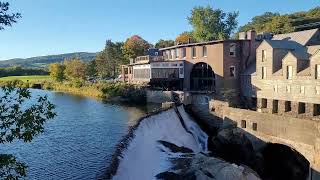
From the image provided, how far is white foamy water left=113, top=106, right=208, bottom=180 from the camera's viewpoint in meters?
26.0

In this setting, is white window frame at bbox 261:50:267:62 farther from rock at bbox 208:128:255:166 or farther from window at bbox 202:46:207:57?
window at bbox 202:46:207:57

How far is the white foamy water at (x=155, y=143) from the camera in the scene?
85.2ft

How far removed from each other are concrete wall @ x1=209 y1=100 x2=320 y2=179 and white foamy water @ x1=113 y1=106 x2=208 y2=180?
15.0 feet

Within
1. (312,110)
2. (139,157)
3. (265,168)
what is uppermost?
(312,110)

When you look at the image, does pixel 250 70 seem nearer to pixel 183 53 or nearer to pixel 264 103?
pixel 264 103

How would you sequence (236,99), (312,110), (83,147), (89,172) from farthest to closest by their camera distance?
(236,99) → (312,110) → (83,147) → (89,172)

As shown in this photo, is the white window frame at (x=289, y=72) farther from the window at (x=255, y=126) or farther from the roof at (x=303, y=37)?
the roof at (x=303, y=37)

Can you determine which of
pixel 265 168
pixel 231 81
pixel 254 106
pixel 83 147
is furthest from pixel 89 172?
pixel 231 81

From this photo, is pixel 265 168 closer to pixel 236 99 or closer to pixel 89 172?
pixel 89 172

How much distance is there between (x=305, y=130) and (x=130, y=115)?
26.0 meters

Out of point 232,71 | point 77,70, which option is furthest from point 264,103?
point 77,70

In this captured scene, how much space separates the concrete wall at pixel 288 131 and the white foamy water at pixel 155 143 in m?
4.58

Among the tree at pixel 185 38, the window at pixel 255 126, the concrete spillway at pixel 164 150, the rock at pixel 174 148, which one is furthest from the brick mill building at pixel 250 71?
the tree at pixel 185 38

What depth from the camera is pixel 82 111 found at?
55.6 meters
